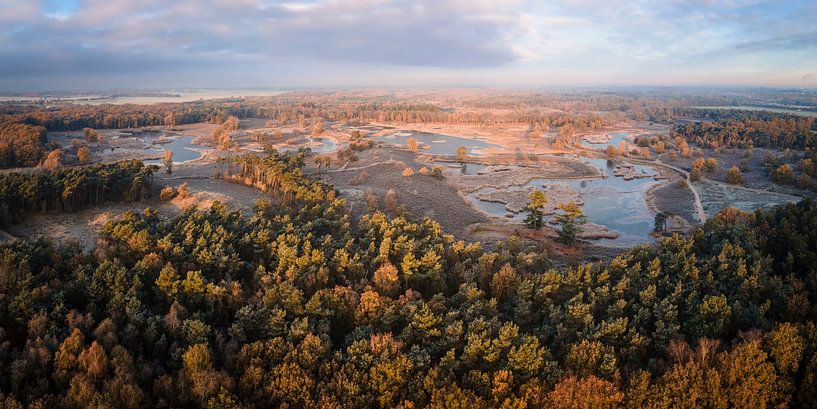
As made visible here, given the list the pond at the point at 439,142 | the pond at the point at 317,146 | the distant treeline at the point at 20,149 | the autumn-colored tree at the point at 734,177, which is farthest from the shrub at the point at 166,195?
the autumn-colored tree at the point at 734,177

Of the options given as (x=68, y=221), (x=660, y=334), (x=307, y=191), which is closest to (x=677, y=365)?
(x=660, y=334)

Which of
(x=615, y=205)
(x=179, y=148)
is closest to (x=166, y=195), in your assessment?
(x=179, y=148)

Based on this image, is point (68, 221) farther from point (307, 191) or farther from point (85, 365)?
point (85, 365)

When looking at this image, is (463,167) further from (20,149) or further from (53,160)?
(20,149)

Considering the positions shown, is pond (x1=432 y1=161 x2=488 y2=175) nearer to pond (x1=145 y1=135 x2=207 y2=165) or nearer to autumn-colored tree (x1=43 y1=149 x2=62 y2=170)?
pond (x1=145 y1=135 x2=207 y2=165)

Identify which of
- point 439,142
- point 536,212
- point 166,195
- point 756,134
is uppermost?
point 756,134

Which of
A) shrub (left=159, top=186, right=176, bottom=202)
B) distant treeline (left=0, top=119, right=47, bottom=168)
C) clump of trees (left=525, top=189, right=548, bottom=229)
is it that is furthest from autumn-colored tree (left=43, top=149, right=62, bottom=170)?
clump of trees (left=525, top=189, right=548, bottom=229)
